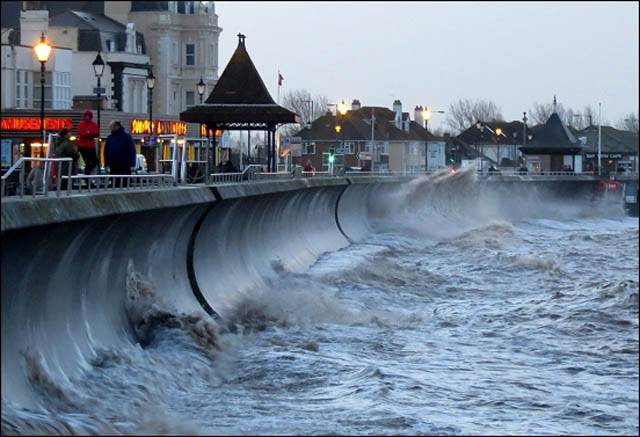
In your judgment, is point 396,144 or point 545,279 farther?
point 396,144

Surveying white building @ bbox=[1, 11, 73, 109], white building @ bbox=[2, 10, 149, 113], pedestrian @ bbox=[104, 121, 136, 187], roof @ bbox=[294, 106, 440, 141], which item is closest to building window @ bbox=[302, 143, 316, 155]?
roof @ bbox=[294, 106, 440, 141]

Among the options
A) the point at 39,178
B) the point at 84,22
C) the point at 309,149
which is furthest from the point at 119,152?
the point at 309,149

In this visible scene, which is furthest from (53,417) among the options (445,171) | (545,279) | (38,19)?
(38,19)

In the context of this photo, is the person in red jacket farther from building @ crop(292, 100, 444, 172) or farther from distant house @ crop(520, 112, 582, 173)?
distant house @ crop(520, 112, 582, 173)

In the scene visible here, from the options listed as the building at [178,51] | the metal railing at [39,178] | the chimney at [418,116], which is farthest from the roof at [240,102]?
the chimney at [418,116]

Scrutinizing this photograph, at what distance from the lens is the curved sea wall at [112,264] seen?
1420 cm

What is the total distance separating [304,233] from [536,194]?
55.7 m

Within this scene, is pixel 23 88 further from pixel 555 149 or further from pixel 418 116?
pixel 418 116

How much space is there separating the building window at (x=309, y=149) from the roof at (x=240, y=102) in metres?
54.0

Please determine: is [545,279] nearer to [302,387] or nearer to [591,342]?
[591,342]

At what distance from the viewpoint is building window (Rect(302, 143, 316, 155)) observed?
9734 centimetres

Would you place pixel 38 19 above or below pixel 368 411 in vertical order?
above

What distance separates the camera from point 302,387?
18.6 metres

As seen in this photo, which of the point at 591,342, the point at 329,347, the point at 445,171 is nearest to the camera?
the point at 329,347
